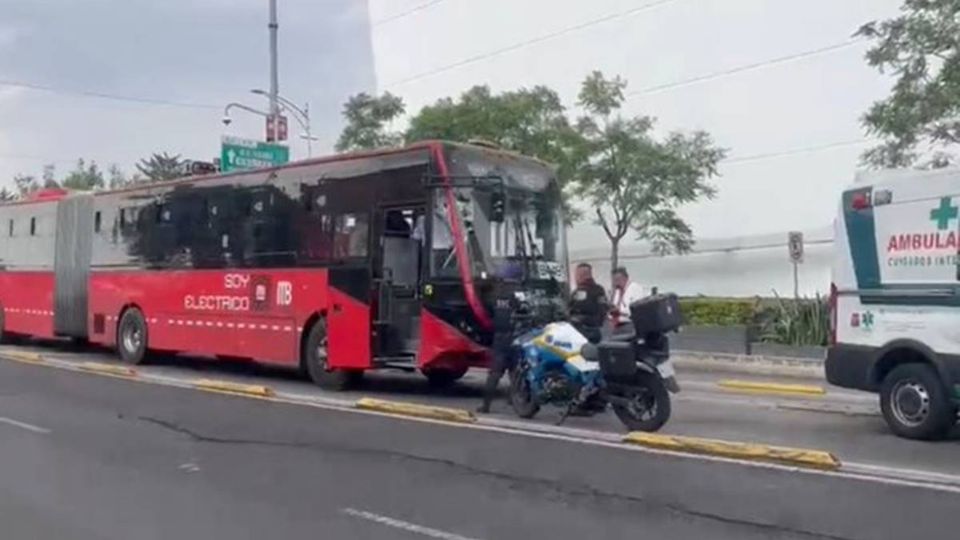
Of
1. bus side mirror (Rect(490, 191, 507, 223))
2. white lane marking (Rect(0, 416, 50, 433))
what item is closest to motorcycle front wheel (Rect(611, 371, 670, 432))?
bus side mirror (Rect(490, 191, 507, 223))

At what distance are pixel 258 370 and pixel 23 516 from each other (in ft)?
40.4

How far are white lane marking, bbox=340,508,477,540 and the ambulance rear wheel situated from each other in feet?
18.8

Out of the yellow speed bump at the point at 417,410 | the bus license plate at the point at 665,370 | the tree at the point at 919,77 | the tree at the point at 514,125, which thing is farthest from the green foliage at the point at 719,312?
the bus license plate at the point at 665,370

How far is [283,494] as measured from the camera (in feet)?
29.7

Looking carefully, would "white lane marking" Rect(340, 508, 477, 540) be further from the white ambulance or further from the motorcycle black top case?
the white ambulance

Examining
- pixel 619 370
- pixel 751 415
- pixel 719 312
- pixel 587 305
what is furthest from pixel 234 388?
pixel 719 312

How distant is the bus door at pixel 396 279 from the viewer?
1547 cm

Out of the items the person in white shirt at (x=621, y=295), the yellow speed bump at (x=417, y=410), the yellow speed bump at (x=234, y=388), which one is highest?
the person in white shirt at (x=621, y=295)

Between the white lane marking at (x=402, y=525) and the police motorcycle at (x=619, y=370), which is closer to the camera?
the white lane marking at (x=402, y=525)

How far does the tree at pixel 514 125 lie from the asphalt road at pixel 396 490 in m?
14.8

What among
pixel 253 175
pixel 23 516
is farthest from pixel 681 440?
pixel 253 175

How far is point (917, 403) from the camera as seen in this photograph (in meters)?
11.4

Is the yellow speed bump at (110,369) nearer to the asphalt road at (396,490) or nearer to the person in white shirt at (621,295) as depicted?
the asphalt road at (396,490)

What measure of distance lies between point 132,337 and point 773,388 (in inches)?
449
